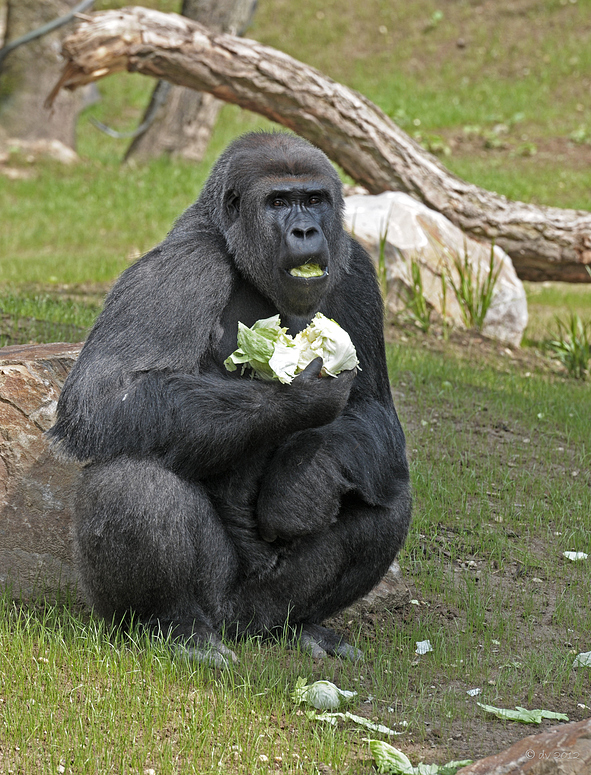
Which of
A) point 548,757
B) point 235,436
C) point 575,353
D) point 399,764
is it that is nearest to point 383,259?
point 575,353

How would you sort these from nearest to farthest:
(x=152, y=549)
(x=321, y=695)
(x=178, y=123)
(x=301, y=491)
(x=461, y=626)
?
1. (x=321, y=695)
2. (x=152, y=549)
3. (x=301, y=491)
4. (x=461, y=626)
5. (x=178, y=123)

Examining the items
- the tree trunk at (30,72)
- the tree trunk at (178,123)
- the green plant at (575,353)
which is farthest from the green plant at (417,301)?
the tree trunk at (30,72)

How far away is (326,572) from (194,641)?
613 mm

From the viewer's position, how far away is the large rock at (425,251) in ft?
27.8

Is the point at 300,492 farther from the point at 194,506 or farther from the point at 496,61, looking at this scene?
the point at 496,61

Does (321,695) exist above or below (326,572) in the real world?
below

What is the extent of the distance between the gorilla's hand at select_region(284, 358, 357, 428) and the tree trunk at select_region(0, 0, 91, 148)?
12.6 m

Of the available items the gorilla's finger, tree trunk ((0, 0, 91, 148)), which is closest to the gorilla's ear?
the gorilla's finger

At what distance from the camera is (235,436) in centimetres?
343

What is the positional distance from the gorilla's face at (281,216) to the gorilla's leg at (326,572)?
2.83ft

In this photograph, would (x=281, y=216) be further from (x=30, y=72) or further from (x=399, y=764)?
(x=30, y=72)

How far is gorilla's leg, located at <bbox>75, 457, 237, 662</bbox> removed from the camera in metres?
3.36

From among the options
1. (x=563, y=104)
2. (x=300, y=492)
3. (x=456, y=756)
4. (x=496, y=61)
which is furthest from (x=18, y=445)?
(x=496, y=61)

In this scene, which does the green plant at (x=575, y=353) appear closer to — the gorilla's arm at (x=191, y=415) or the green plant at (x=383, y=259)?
the green plant at (x=383, y=259)
